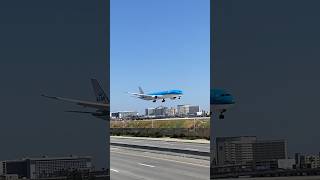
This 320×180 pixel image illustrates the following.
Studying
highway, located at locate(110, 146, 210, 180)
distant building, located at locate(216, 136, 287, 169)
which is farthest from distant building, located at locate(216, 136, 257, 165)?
highway, located at locate(110, 146, 210, 180)

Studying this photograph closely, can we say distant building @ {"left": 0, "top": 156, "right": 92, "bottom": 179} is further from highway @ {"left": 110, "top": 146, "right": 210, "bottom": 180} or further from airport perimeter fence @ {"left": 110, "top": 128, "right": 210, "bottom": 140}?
airport perimeter fence @ {"left": 110, "top": 128, "right": 210, "bottom": 140}

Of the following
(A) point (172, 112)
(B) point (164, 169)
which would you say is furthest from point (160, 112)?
(B) point (164, 169)

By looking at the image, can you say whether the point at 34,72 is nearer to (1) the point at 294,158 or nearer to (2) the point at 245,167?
(2) the point at 245,167

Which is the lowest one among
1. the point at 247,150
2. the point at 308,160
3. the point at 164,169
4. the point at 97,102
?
the point at 164,169

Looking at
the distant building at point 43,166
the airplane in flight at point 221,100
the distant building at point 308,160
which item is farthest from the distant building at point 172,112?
the distant building at point 43,166

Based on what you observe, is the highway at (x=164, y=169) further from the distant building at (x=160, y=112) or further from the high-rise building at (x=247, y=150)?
→ the distant building at (x=160, y=112)

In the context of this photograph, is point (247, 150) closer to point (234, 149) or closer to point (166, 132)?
point (234, 149)
